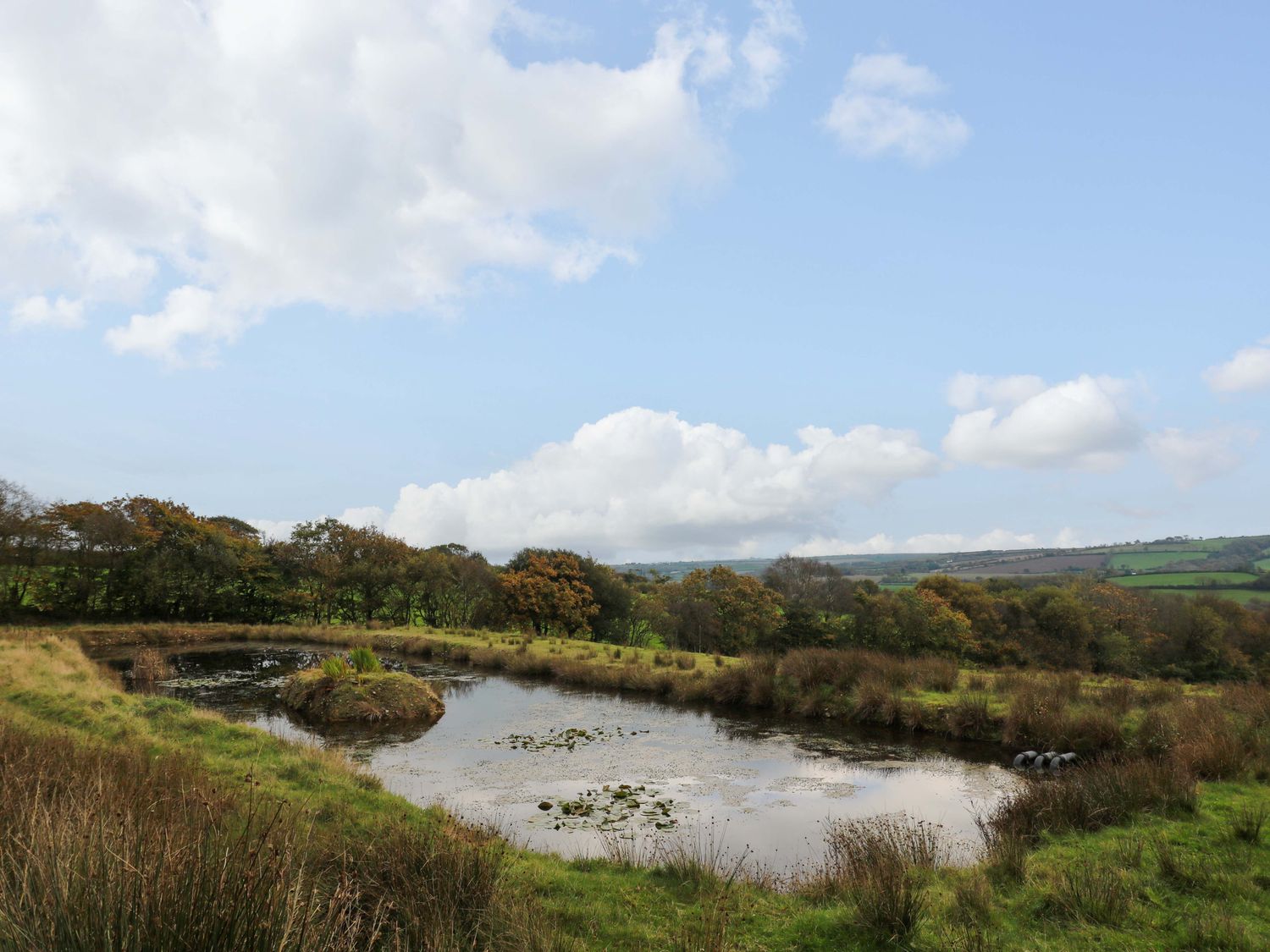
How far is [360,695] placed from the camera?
19641 mm

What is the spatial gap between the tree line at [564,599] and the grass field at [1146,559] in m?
56.6

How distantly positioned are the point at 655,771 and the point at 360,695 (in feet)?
33.8

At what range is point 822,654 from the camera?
22125 mm

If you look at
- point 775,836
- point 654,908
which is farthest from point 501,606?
point 654,908

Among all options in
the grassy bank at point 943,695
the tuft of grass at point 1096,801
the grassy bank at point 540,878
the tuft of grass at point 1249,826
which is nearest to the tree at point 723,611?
the grassy bank at point 943,695

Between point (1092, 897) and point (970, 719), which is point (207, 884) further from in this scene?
point (970, 719)

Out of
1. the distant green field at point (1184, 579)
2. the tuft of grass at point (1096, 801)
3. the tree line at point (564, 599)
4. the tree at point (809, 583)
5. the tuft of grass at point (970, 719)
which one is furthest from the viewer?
the distant green field at point (1184, 579)

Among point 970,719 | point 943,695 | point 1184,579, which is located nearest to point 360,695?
point 970,719

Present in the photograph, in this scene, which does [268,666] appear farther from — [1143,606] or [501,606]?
[1143,606]

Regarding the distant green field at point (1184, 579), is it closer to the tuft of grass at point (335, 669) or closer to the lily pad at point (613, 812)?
the lily pad at point (613, 812)

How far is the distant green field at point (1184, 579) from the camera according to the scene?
2680 inches

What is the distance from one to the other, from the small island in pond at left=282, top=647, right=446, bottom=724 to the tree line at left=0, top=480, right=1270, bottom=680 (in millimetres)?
24295

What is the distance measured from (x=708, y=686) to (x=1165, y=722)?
1284cm

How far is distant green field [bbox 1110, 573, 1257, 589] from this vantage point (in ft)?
223
